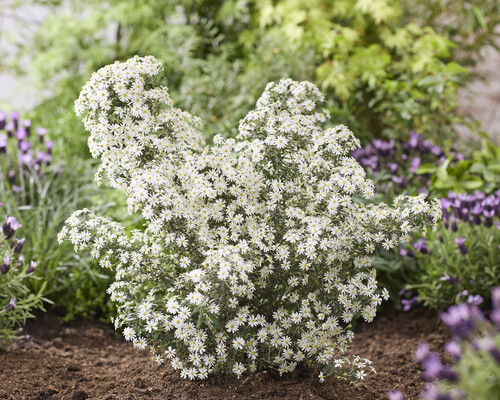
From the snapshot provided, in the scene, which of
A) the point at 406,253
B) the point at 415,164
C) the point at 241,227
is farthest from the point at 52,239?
the point at 415,164

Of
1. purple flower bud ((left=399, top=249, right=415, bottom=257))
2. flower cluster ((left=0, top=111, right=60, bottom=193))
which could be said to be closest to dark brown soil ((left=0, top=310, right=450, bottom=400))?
purple flower bud ((left=399, top=249, right=415, bottom=257))

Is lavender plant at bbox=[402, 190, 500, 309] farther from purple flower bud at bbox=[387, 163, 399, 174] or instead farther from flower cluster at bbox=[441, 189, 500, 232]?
purple flower bud at bbox=[387, 163, 399, 174]

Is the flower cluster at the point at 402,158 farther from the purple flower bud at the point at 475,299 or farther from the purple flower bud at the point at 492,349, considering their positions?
the purple flower bud at the point at 492,349

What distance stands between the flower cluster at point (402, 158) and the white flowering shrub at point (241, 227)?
1499 millimetres

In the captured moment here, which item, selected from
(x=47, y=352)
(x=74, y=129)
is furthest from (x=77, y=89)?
Result: (x=47, y=352)

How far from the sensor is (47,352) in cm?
267

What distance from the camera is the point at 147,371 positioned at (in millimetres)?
2328

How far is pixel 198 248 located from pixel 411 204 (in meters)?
0.85

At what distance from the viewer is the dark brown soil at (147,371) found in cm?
209

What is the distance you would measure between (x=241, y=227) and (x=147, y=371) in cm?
80

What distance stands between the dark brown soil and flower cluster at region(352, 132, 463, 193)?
0.93 m

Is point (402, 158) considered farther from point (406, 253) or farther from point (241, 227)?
point (241, 227)

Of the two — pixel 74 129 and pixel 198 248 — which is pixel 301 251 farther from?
pixel 74 129

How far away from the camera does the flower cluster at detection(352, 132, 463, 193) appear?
3.60 meters
